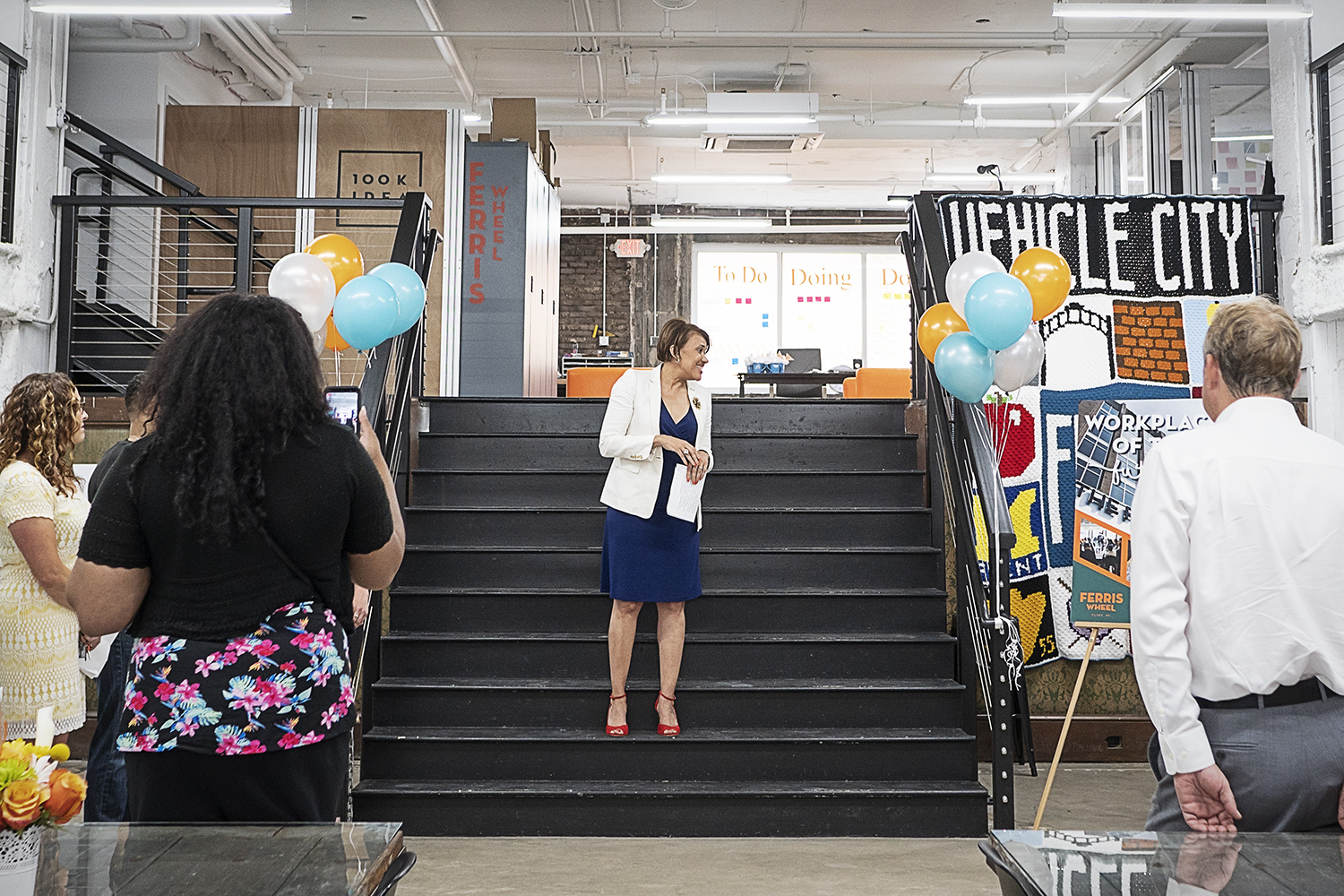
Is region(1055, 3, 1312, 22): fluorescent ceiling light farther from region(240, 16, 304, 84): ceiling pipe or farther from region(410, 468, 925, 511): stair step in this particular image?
region(240, 16, 304, 84): ceiling pipe

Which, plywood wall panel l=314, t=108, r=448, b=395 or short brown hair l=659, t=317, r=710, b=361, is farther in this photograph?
plywood wall panel l=314, t=108, r=448, b=395

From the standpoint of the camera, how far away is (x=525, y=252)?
26.9 feet

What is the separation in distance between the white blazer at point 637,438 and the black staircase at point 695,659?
2.05 ft

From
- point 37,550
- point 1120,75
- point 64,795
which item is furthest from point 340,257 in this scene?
point 1120,75

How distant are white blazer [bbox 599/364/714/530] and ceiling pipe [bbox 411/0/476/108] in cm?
566

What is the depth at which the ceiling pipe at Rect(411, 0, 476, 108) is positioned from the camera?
8727 mm

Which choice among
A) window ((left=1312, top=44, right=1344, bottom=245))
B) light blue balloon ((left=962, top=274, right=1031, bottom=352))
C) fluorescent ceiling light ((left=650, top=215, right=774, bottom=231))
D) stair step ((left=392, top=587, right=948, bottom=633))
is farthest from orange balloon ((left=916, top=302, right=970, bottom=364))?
fluorescent ceiling light ((left=650, top=215, right=774, bottom=231))

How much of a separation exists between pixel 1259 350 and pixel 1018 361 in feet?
7.82

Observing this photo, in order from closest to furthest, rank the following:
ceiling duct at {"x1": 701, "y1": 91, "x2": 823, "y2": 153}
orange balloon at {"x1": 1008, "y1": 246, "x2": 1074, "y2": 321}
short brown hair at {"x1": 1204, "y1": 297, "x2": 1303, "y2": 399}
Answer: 1. short brown hair at {"x1": 1204, "y1": 297, "x2": 1303, "y2": 399}
2. orange balloon at {"x1": 1008, "y1": 246, "x2": 1074, "y2": 321}
3. ceiling duct at {"x1": 701, "y1": 91, "x2": 823, "y2": 153}

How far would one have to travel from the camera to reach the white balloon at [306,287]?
373cm

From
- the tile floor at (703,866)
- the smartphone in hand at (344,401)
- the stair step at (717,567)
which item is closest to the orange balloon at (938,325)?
the stair step at (717,567)

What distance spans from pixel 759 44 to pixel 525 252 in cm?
328

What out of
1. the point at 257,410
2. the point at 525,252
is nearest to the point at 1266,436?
the point at 257,410

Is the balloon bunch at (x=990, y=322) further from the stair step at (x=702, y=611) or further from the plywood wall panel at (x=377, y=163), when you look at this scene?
the plywood wall panel at (x=377, y=163)
